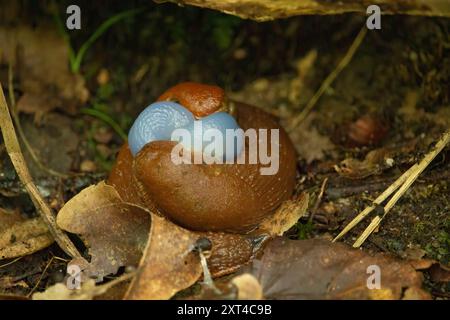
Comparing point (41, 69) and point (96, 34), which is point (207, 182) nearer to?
point (96, 34)

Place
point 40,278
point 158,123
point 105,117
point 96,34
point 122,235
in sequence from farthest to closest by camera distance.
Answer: point 105,117
point 96,34
point 158,123
point 40,278
point 122,235

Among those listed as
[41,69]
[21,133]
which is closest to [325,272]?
[21,133]

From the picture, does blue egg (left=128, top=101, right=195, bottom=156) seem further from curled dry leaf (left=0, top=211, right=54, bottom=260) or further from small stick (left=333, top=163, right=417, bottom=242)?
small stick (left=333, top=163, right=417, bottom=242)

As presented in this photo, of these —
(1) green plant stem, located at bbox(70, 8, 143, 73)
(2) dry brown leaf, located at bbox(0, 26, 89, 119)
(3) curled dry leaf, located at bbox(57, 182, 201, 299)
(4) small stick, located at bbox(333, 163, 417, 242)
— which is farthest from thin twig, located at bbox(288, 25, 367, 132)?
(3) curled dry leaf, located at bbox(57, 182, 201, 299)

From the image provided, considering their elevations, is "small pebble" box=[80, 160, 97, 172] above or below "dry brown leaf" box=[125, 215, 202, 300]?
above

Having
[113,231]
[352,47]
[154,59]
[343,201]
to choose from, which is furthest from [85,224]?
[352,47]

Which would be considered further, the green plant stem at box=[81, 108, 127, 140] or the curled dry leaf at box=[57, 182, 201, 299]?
the green plant stem at box=[81, 108, 127, 140]

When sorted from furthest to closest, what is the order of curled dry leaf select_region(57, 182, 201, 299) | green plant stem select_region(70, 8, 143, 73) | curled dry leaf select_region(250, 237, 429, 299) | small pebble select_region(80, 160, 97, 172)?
green plant stem select_region(70, 8, 143, 73), small pebble select_region(80, 160, 97, 172), curled dry leaf select_region(57, 182, 201, 299), curled dry leaf select_region(250, 237, 429, 299)
